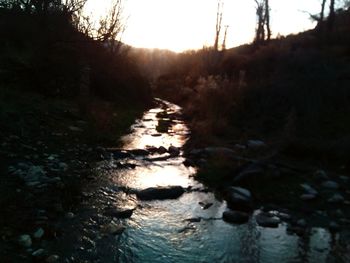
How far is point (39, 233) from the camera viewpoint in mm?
4883

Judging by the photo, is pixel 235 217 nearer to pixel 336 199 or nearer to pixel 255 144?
pixel 336 199

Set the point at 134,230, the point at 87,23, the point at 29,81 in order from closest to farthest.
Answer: the point at 134,230
the point at 29,81
the point at 87,23

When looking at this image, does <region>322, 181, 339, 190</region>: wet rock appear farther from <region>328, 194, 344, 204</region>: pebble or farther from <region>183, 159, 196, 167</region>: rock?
<region>183, 159, 196, 167</region>: rock

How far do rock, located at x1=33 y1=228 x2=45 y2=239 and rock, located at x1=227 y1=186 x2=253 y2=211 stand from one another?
10.6 ft

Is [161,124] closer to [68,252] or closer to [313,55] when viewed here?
[313,55]

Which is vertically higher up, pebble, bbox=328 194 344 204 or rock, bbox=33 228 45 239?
rock, bbox=33 228 45 239

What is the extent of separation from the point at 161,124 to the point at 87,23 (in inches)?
246

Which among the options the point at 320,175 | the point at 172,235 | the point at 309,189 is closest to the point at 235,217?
the point at 172,235

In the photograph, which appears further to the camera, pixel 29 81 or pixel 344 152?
pixel 29 81

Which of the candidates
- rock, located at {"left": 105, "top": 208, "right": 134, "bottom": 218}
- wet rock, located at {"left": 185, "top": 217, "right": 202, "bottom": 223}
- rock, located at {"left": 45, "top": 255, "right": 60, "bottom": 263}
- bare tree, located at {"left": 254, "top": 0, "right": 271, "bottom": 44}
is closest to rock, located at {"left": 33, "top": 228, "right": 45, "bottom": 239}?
rock, located at {"left": 45, "top": 255, "right": 60, "bottom": 263}

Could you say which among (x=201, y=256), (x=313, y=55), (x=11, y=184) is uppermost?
(x=313, y=55)

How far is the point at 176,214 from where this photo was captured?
641 centimetres

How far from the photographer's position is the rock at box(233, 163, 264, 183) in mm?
7961

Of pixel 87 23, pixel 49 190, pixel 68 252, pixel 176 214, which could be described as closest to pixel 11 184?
pixel 49 190
